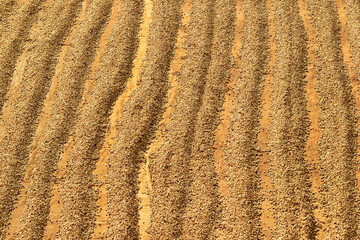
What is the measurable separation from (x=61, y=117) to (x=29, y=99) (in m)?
0.93

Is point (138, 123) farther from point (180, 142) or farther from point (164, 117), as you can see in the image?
point (180, 142)

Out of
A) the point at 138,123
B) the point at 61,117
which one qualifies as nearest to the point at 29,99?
the point at 61,117

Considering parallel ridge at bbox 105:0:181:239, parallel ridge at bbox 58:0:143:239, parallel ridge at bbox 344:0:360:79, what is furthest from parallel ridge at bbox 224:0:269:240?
parallel ridge at bbox 58:0:143:239

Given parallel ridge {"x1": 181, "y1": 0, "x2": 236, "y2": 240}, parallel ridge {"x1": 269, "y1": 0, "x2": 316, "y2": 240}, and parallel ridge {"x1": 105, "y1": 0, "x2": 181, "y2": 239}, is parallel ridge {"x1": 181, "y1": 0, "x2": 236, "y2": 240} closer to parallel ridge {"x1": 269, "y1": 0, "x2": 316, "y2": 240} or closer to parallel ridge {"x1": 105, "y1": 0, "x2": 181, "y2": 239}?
parallel ridge {"x1": 105, "y1": 0, "x2": 181, "y2": 239}

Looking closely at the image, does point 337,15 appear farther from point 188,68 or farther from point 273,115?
point 188,68

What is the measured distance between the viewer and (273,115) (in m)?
A: 7.78

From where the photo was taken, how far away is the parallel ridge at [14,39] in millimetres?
8492

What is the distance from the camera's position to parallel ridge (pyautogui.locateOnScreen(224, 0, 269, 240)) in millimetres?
6875

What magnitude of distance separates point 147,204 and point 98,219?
1.02 meters

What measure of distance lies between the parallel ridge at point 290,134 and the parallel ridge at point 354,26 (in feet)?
3.73

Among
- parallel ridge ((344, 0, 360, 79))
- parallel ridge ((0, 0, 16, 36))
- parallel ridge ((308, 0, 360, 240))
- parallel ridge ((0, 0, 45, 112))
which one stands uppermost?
parallel ridge ((0, 0, 16, 36))

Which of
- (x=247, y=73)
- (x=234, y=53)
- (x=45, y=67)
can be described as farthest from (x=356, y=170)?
(x=45, y=67)

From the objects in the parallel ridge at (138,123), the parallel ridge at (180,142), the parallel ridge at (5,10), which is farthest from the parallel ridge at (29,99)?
the parallel ridge at (180,142)

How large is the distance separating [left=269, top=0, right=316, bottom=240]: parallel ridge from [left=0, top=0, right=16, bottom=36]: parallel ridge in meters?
7.01
